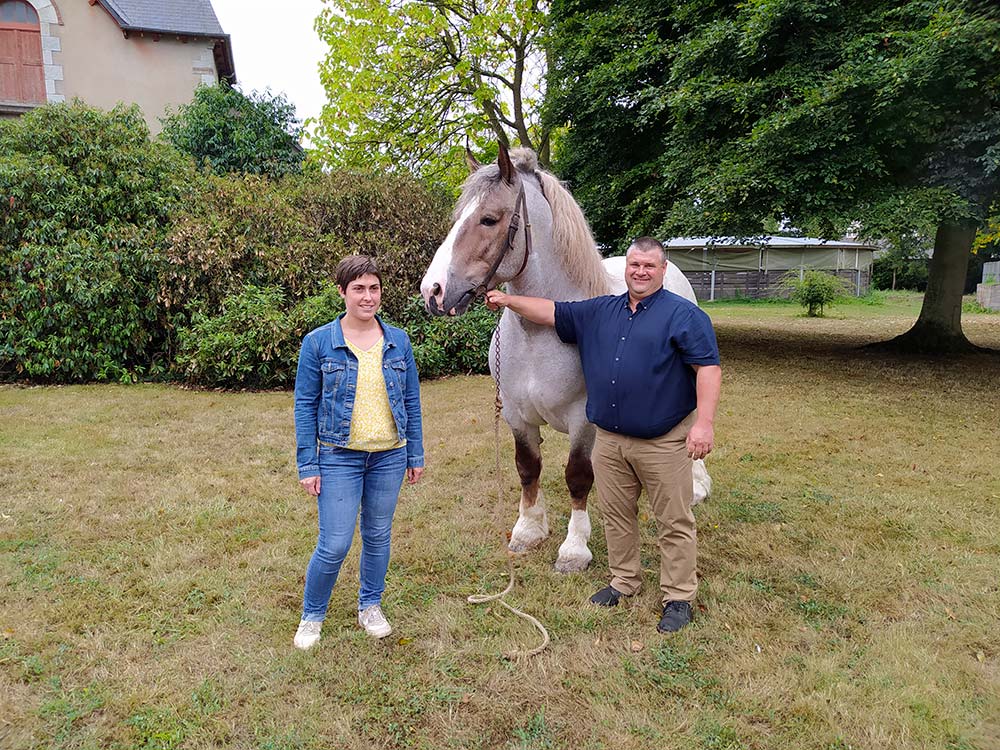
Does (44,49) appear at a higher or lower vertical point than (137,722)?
higher

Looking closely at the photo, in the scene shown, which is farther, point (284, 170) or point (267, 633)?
point (284, 170)

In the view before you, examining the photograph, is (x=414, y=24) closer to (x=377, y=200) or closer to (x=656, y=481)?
(x=377, y=200)

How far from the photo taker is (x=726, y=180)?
8570mm

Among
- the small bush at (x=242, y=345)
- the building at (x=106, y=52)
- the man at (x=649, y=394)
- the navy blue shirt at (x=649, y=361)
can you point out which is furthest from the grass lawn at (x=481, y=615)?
the building at (x=106, y=52)

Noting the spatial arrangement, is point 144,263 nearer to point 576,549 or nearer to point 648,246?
point 576,549

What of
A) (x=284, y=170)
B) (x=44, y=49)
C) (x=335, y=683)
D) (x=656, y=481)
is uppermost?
(x=44, y=49)

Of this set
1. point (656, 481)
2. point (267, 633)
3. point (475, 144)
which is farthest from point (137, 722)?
point (475, 144)

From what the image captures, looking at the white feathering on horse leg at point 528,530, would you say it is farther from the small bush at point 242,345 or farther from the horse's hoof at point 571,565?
the small bush at point 242,345

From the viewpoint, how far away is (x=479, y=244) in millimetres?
2873

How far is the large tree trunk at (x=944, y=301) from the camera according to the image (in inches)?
425

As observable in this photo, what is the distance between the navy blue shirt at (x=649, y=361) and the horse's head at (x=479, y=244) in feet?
1.89

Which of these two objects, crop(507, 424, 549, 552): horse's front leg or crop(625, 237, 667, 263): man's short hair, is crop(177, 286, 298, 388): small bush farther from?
crop(625, 237, 667, 263): man's short hair

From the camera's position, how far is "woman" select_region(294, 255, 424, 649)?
2557 mm

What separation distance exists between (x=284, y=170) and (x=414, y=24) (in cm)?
500
